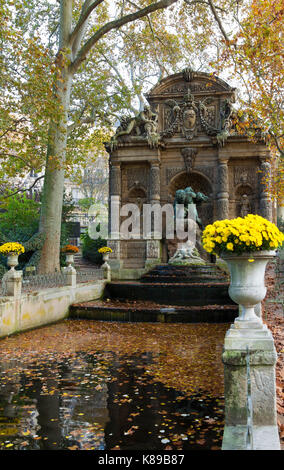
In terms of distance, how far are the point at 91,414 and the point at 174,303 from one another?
9608mm

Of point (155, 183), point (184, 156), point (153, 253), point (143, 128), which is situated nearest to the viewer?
point (153, 253)

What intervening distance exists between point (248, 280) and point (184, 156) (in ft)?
54.8

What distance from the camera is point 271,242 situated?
4238mm

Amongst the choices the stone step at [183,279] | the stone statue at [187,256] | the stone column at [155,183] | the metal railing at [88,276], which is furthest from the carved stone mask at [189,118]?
the metal railing at [88,276]

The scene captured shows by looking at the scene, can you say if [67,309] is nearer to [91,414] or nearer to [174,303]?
[174,303]

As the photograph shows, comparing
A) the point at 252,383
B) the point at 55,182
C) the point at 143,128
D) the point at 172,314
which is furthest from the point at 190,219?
the point at 252,383

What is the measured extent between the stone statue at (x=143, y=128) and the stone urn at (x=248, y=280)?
16219 mm

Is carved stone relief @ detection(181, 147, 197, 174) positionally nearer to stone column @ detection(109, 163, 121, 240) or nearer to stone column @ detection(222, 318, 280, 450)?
stone column @ detection(109, 163, 121, 240)

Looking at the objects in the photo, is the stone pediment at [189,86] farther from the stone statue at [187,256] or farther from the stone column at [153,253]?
the stone statue at [187,256]

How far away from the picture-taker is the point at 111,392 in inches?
217

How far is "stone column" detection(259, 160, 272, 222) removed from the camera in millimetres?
18922

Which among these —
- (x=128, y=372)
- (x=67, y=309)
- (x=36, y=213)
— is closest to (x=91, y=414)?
(x=128, y=372)

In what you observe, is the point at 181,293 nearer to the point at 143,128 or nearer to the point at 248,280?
the point at 248,280

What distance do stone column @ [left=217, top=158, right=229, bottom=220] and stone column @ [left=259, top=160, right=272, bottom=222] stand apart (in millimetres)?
1644
